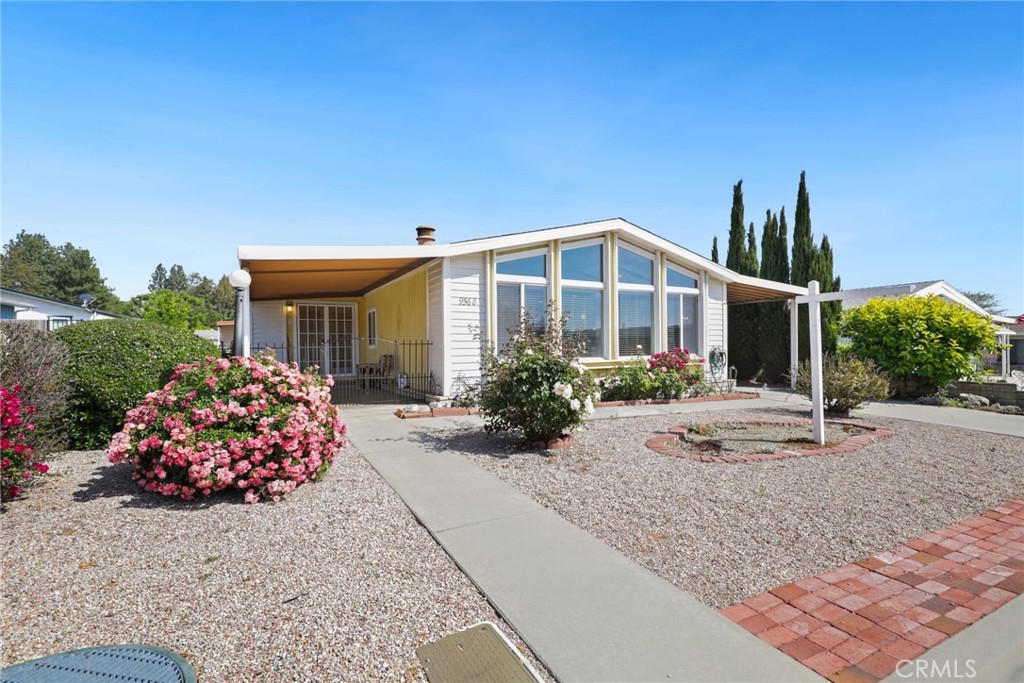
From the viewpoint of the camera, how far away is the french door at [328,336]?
1515 centimetres

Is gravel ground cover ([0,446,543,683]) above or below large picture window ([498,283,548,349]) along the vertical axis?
below

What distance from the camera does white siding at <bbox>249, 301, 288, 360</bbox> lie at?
15188mm

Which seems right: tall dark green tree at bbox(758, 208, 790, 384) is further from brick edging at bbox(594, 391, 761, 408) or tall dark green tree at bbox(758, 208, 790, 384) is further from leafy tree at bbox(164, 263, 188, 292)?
leafy tree at bbox(164, 263, 188, 292)

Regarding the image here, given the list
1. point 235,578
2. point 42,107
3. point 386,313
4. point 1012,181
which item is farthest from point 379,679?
point 386,313

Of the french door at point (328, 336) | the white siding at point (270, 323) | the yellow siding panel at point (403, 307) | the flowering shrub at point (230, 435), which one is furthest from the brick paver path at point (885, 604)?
the white siding at point (270, 323)

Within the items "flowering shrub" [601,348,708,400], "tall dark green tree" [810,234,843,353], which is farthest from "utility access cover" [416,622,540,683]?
"tall dark green tree" [810,234,843,353]

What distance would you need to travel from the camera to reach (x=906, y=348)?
1158 centimetres

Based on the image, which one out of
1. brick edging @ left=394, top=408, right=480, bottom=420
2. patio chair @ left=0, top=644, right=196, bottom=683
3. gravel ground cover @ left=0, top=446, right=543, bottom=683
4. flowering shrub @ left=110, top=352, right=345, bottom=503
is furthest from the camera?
brick edging @ left=394, top=408, right=480, bottom=420

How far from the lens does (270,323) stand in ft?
50.0

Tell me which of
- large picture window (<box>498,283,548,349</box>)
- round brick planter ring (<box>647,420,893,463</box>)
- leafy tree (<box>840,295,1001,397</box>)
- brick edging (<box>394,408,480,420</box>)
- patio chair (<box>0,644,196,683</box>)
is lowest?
patio chair (<box>0,644,196,683</box>)

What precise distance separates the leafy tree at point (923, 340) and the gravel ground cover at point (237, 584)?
12.9 metres

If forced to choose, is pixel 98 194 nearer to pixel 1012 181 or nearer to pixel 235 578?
pixel 235 578

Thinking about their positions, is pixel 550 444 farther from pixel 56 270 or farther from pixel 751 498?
pixel 56 270

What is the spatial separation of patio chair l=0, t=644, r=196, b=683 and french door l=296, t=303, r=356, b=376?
1313cm
